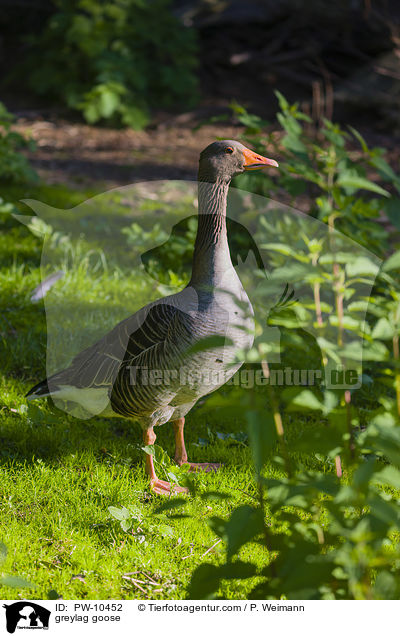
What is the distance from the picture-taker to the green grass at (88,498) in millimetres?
2689

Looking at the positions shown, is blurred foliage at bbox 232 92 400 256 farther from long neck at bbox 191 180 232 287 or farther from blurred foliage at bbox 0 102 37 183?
blurred foliage at bbox 0 102 37 183

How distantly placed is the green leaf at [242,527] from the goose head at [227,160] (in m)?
2.00

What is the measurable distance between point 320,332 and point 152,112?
372 inches

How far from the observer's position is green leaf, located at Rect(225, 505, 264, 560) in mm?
1673

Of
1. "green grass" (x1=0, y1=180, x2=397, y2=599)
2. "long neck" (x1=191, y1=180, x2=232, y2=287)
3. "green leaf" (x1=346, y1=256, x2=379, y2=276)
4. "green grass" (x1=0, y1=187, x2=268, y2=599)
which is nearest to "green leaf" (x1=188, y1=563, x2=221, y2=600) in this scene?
"green grass" (x1=0, y1=180, x2=397, y2=599)

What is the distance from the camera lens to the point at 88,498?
126 inches

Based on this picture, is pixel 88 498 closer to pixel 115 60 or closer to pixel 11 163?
pixel 11 163

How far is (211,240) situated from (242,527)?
5.87ft

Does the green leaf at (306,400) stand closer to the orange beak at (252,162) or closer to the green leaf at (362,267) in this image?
the green leaf at (362,267)

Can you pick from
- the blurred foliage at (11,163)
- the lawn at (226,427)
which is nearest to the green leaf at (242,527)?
the lawn at (226,427)

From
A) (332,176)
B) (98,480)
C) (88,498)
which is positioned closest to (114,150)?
(98,480)

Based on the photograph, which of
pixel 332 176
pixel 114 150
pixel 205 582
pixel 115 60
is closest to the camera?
pixel 205 582

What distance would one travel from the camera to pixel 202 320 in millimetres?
3002

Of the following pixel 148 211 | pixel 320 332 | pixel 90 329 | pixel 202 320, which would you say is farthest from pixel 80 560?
pixel 148 211
